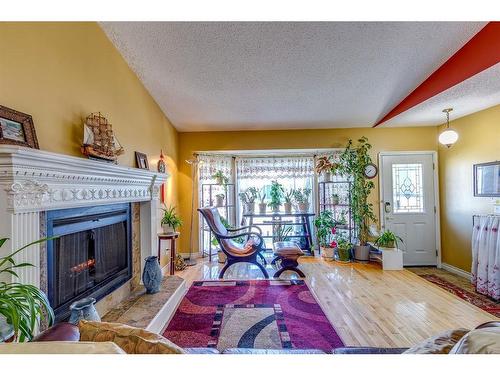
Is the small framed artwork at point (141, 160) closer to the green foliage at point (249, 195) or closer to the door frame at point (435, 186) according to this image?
the green foliage at point (249, 195)

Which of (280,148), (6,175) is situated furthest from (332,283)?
(6,175)

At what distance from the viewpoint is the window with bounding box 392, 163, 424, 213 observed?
460 cm

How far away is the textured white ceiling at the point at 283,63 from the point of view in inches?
92.9

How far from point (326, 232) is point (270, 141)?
2.03 meters

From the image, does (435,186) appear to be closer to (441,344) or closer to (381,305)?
(381,305)

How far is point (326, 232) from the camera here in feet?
16.2

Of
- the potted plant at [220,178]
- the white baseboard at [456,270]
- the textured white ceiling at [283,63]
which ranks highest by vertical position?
the textured white ceiling at [283,63]

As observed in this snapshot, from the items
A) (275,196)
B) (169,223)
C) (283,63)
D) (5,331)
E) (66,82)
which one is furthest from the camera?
(275,196)

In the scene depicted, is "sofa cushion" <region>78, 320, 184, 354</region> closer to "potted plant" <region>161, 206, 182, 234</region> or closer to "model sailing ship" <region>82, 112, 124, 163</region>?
"model sailing ship" <region>82, 112, 124, 163</region>

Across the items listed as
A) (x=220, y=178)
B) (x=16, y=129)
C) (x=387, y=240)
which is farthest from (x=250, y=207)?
(x=16, y=129)

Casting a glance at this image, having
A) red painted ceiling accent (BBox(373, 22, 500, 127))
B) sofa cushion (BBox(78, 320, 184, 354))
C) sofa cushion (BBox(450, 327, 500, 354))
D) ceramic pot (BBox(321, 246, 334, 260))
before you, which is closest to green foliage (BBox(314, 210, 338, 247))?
ceramic pot (BBox(321, 246, 334, 260))

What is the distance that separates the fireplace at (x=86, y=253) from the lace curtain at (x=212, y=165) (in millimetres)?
2389

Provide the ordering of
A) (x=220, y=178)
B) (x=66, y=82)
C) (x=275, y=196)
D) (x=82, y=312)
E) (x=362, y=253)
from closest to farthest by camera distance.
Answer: (x=82, y=312)
(x=66, y=82)
(x=362, y=253)
(x=220, y=178)
(x=275, y=196)

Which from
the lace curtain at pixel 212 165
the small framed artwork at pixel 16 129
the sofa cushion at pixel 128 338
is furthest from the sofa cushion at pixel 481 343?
the lace curtain at pixel 212 165
